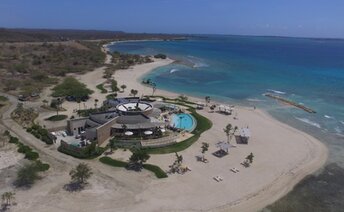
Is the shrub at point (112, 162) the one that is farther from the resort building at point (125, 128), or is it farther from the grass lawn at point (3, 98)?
the grass lawn at point (3, 98)

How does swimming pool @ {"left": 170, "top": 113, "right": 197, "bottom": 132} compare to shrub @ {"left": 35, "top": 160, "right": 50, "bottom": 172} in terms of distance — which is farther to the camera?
swimming pool @ {"left": 170, "top": 113, "right": 197, "bottom": 132}

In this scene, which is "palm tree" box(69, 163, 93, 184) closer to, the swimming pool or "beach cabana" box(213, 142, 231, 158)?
"beach cabana" box(213, 142, 231, 158)

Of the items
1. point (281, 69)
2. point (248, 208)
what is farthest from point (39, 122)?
point (281, 69)

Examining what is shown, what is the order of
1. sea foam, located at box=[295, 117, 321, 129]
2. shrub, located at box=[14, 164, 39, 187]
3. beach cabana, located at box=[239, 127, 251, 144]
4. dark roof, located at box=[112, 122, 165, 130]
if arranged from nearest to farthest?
shrub, located at box=[14, 164, 39, 187] → dark roof, located at box=[112, 122, 165, 130] → beach cabana, located at box=[239, 127, 251, 144] → sea foam, located at box=[295, 117, 321, 129]

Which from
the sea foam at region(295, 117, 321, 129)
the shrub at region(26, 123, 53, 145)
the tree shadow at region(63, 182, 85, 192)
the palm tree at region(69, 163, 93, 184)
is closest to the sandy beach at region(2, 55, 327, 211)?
the tree shadow at region(63, 182, 85, 192)

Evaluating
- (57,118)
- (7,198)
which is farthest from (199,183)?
(57,118)

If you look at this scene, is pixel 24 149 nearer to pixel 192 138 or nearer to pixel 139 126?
pixel 139 126
